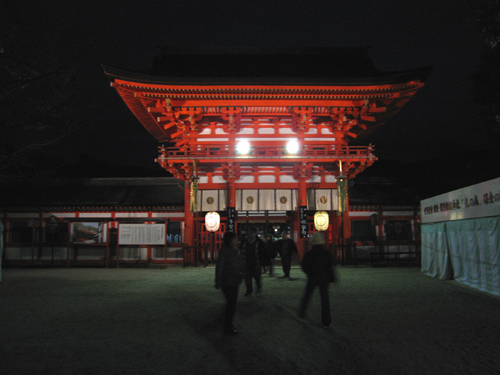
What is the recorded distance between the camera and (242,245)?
34.3ft

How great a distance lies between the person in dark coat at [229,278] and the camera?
17.4 feet

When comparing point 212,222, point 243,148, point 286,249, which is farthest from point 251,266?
point 243,148

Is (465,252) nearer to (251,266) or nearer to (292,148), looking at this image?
(251,266)

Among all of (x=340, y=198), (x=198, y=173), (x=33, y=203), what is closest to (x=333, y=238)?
(x=340, y=198)

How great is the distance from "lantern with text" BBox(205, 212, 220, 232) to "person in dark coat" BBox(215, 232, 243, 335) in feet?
33.3

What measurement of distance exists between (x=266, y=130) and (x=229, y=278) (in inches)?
490

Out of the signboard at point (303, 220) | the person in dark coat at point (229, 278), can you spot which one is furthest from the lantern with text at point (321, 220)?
the person in dark coat at point (229, 278)

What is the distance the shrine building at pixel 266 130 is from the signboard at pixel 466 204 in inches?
173

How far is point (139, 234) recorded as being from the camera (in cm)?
1545

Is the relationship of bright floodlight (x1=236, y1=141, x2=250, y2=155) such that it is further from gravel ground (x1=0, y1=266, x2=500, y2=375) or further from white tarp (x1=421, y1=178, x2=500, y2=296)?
gravel ground (x1=0, y1=266, x2=500, y2=375)

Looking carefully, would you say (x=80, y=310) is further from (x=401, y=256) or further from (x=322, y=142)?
(x=401, y=256)

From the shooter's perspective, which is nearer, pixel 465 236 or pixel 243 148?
pixel 465 236

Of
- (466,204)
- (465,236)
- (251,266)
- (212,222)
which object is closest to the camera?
(251,266)

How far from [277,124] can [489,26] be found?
8748 mm
